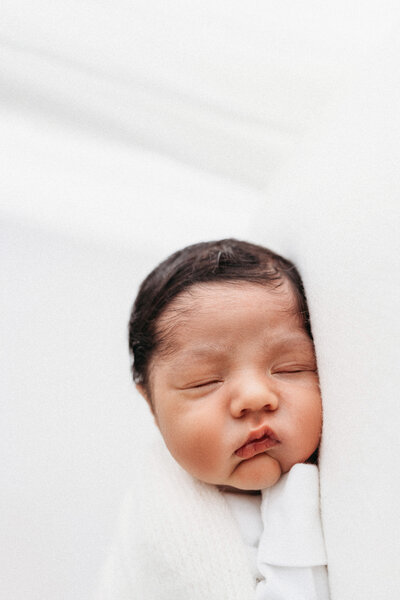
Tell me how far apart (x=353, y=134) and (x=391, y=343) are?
9.6 inches

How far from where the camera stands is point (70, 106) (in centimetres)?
112

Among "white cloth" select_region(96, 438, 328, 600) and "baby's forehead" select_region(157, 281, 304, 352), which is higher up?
"baby's forehead" select_region(157, 281, 304, 352)

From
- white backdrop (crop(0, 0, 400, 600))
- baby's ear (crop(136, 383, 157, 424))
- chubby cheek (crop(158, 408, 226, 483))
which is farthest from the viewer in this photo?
baby's ear (crop(136, 383, 157, 424))

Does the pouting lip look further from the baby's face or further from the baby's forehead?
the baby's forehead

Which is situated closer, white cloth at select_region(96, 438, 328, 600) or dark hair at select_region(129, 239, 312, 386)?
white cloth at select_region(96, 438, 328, 600)

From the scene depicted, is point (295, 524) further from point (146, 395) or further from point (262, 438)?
point (146, 395)

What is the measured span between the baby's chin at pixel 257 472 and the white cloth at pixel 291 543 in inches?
0.6

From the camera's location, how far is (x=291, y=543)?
60 centimetres

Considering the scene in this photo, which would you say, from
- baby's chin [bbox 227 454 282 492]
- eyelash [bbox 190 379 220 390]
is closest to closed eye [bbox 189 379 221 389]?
→ eyelash [bbox 190 379 220 390]

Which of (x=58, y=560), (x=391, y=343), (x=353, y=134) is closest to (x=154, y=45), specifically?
(x=353, y=134)

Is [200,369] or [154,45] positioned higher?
[154,45]

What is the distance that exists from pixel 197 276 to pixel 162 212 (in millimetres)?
634

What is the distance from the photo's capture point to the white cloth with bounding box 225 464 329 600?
59 centimetres

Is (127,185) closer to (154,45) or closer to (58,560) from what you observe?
(154,45)
